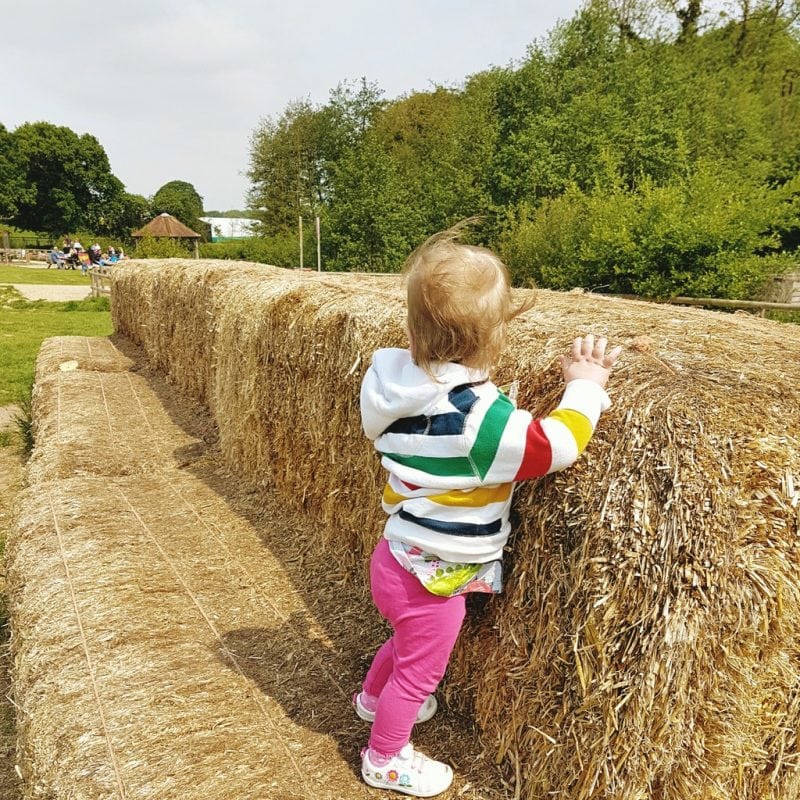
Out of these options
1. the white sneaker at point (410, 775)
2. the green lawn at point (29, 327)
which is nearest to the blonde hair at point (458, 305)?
the white sneaker at point (410, 775)

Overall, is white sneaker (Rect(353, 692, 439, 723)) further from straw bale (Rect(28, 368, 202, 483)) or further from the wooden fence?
the wooden fence

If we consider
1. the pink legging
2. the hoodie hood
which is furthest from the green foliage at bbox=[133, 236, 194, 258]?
the pink legging

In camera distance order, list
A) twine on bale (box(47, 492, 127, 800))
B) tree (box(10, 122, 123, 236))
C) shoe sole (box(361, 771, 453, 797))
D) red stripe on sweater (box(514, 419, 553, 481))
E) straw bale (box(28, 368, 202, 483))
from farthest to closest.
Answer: tree (box(10, 122, 123, 236))
straw bale (box(28, 368, 202, 483))
twine on bale (box(47, 492, 127, 800))
shoe sole (box(361, 771, 453, 797))
red stripe on sweater (box(514, 419, 553, 481))

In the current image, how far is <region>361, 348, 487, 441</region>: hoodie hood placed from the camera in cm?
213

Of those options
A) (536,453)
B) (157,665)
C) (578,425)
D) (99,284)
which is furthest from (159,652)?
(99,284)

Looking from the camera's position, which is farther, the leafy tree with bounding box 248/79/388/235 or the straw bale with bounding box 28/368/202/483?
the leafy tree with bounding box 248/79/388/235

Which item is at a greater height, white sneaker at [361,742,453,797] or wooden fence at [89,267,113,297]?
wooden fence at [89,267,113,297]

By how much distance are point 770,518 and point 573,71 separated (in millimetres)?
24244

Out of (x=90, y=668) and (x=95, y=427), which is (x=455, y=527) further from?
(x=95, y=427)

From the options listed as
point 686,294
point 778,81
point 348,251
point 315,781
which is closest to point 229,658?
point 315,781

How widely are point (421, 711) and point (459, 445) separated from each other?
137 cm

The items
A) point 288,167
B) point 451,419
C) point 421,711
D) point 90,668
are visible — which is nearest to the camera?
point 451,419

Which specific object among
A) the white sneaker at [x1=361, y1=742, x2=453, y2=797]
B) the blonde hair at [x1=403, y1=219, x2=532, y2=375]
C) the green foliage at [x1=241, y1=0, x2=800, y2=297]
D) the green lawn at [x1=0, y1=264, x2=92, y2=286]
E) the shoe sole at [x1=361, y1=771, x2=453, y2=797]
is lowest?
the shoe sole at [x1=361, y1=771, x2=453, y2=797]

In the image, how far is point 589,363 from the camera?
2252 millimetres
